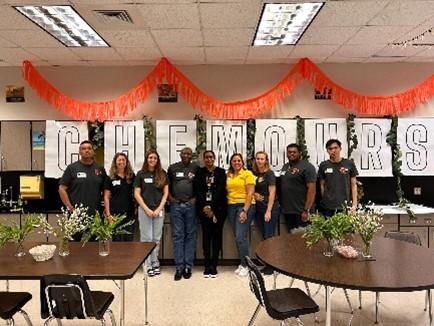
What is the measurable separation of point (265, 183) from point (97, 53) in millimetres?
2746

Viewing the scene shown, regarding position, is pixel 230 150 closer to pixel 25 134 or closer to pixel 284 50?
pixel 284 50

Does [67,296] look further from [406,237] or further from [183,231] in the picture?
[406,237]

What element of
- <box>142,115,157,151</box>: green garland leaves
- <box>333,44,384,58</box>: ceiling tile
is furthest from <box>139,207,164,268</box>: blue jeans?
<box>333,44,384,58</box>: ceiling tile

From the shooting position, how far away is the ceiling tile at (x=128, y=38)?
14.3ft

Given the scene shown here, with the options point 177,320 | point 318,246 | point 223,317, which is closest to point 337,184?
point 318,246

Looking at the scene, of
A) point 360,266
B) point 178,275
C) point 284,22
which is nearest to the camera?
point 360,266

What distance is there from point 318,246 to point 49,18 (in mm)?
3329

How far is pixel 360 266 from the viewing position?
2.80 metres

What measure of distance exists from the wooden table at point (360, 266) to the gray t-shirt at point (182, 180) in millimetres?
1905

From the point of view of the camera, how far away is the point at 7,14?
3783mm

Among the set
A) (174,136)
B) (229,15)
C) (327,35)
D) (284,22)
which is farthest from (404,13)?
(174,136)

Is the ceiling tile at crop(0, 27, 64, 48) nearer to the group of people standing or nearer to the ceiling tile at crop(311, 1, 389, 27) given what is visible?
the group of people standing

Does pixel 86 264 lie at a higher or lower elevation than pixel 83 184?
lower

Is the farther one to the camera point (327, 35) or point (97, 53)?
point (97, 53)
